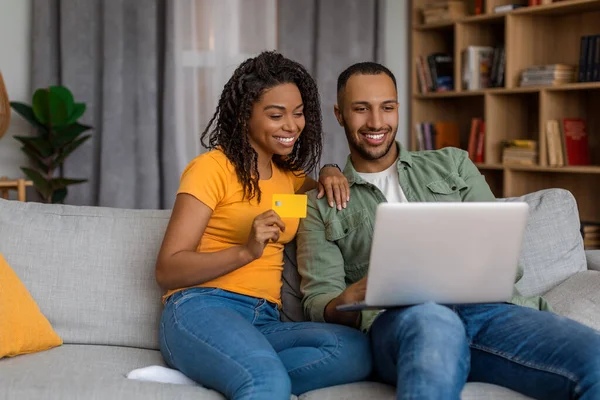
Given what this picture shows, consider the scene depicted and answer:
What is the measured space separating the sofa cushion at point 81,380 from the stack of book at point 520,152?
109 inches

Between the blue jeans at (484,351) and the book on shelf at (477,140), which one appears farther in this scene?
the book on shelf at (477,140)

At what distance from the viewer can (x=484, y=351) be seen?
163 centimetres

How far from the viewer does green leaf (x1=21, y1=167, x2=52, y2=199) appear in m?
3.56

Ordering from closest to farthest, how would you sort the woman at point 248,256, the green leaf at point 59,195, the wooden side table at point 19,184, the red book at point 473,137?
the woman at point 248,256 → the wooden side table at point 19,184 → the green leaf at point 59,195 → the red book at point 473,137

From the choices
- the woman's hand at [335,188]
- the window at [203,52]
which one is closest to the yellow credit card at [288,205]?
the woman's hand at [335,188]

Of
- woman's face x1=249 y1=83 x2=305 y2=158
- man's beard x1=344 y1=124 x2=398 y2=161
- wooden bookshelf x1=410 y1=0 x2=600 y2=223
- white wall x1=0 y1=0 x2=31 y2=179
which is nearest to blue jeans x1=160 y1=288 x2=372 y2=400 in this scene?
woman's face x1=249 y1=83 x2=305 y2=158

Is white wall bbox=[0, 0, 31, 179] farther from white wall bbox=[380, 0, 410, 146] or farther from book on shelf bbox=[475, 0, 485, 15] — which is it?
book on shelf bbox=[475, 0, 485, 15]

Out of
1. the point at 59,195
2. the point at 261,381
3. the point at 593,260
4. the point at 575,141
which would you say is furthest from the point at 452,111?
the point at 261,381

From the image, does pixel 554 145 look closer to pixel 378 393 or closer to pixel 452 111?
pixel 452 111

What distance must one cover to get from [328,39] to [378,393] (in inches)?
123

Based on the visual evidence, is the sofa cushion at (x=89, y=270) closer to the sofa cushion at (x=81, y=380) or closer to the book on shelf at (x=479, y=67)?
the sofa cushion at (x=81, y=380)

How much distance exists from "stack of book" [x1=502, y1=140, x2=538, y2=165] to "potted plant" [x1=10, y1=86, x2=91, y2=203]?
220cm

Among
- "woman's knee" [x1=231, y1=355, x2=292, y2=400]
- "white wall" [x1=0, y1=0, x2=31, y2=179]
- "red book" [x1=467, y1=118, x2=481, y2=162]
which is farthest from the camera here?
"red book" [x1=467, y1=118, x2=481, y2=162]

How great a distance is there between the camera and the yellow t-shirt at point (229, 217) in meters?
1.79
